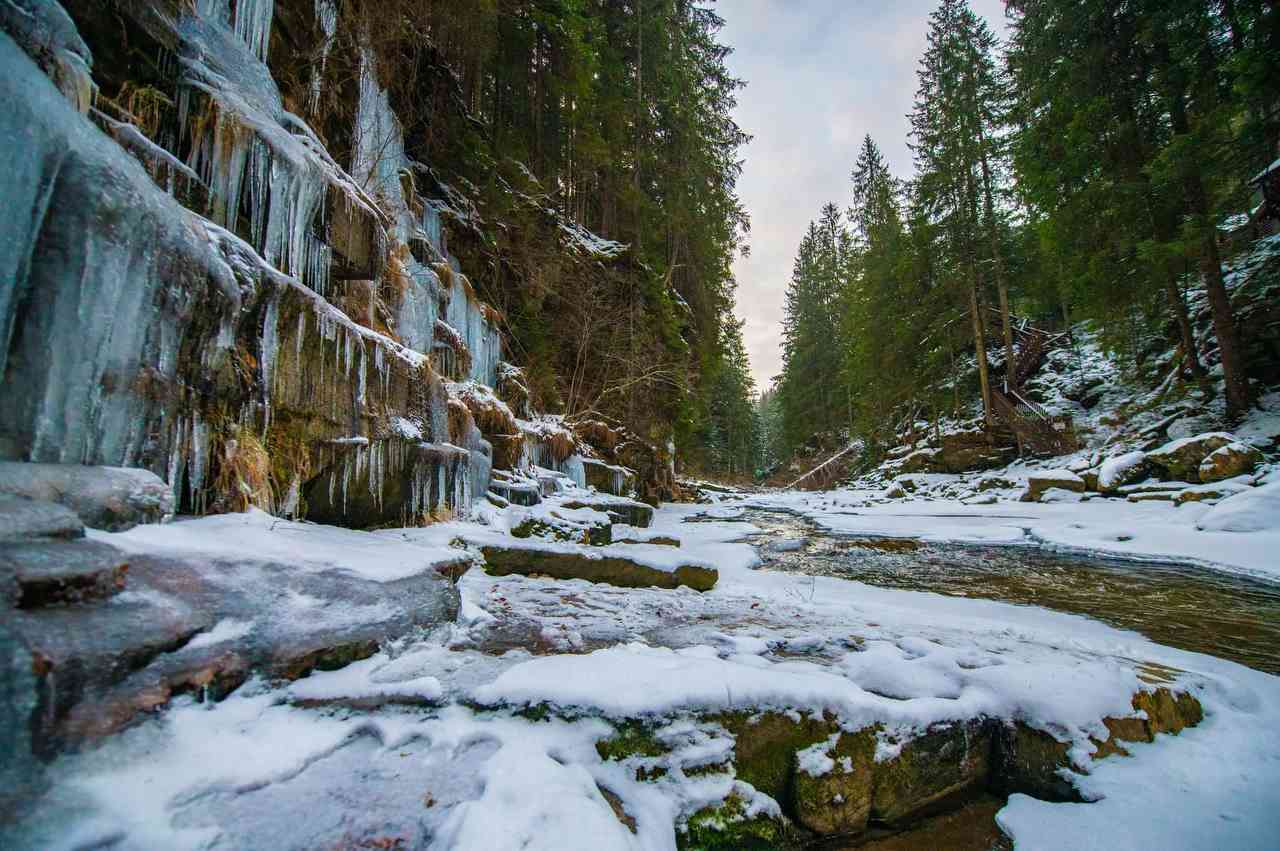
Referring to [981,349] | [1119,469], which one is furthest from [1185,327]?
[981,349]

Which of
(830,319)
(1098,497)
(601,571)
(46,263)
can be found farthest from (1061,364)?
(46,263)

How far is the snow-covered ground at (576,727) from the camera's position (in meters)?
1.16

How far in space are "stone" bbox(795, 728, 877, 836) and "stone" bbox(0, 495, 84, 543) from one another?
2559 mm

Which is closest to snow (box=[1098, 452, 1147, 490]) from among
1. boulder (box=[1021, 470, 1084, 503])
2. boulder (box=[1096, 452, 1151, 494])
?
boulder (box=[1096, 452, 1151, 494])

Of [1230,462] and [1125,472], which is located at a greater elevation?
[1230,462]

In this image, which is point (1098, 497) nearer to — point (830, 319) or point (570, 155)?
point (570, 155)

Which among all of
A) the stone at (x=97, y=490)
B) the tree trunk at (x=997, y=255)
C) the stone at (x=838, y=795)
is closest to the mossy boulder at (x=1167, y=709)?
the stone at (x=838, y=795)

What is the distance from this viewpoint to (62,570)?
1.43 metres

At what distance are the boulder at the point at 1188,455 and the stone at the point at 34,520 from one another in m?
13.3

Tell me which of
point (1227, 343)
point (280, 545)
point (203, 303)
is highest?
point (1227, 343)

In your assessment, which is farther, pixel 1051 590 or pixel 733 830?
pixel 1051 590

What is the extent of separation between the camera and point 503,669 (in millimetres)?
2021

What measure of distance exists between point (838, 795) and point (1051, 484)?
43.0 ft

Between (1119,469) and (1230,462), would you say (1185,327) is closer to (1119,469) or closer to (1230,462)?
(1119,469)
